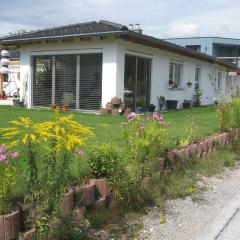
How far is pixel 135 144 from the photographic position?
5938 millimetres

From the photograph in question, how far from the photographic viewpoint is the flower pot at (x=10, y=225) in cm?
382

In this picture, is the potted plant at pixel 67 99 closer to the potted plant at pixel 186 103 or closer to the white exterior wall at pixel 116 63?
the white exterior wall at pixel 116 63

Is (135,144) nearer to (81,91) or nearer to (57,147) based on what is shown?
(57,147)

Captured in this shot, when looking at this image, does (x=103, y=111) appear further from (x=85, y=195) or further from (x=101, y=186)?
(x=85, y=195)

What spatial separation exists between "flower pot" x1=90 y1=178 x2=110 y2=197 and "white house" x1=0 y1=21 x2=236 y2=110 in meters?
10.8

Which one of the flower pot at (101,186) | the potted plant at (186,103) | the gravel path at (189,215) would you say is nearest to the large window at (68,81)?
the potted plant at (186,103)

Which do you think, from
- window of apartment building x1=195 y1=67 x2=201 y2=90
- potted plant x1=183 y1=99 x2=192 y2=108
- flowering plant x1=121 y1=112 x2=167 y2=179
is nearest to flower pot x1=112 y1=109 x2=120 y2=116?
potted plant x1=183 y1=99 x2=192 y2=108

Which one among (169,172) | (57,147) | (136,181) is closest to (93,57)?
(169,172)

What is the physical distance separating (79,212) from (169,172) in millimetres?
2674

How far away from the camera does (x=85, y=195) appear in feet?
16.2

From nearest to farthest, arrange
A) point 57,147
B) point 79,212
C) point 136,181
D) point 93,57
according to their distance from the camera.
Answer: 1. point 57,147
2. point 79,212
3. point 136,181
4. point 93,57

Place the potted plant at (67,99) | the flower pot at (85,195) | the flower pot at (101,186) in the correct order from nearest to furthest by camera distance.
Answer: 1. the flower pot at (85,195)
2. the flower pot at (101,186)
3. the potted plant at (67,99)

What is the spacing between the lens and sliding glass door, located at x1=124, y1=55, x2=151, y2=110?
17.9 m

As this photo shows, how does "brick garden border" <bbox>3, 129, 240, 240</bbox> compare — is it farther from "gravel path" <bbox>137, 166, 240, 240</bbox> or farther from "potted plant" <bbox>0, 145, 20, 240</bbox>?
"gravel path" <bbox>137, 166, 240, 240</bbox>
